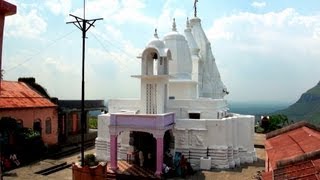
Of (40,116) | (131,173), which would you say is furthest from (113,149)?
(40,116)

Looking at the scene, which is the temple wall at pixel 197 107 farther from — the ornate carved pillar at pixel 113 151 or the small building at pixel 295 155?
the small building at pixel 295 155

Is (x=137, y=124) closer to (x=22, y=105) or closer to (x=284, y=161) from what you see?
(x=22, y=105)

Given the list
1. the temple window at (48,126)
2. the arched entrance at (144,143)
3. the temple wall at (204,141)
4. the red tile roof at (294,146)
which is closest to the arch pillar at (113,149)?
the arched entrance at (144,143)

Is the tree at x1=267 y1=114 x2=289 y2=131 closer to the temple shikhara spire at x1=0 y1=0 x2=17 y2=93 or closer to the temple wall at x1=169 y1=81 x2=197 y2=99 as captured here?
the temple wall at x1=169 y1=81 x2=197 y2=99

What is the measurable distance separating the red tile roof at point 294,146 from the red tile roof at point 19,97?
726 inches

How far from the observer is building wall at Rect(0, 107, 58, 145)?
80.3ft

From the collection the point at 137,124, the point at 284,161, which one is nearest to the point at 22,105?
the point at 137,124

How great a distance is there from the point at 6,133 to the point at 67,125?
8774mm

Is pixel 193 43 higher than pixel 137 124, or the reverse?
pixel 193 43

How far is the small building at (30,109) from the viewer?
968 inches

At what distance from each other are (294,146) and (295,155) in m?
1.51

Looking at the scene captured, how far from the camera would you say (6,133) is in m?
23.2

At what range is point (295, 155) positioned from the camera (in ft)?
29.5

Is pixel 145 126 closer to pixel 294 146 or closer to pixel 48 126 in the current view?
pixel 48 126
